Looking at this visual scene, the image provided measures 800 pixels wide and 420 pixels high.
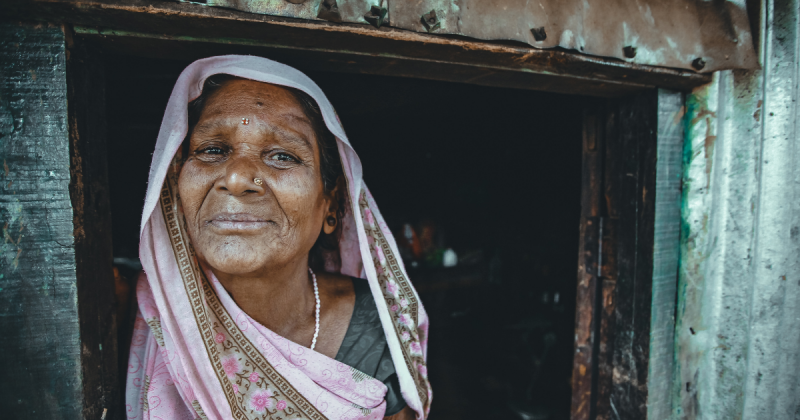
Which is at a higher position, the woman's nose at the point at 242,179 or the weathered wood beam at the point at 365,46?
the weathered wood beam at the point at 365,46

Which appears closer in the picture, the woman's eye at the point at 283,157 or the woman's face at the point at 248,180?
the woman's face at the point at 248,180

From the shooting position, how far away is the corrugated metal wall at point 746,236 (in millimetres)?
1469

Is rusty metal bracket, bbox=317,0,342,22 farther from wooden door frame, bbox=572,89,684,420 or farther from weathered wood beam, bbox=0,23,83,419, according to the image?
wooden door frame, bbox=572,89,684,420

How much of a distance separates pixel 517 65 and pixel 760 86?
989 mm

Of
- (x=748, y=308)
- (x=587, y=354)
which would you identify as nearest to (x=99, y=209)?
(x=587, y=354)

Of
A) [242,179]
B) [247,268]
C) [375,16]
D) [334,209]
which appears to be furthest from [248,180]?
[375,16]

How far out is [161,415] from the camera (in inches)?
49.4

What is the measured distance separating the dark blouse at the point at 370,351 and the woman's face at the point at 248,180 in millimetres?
457

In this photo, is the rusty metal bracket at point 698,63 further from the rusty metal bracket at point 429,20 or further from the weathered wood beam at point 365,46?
the rusty metal bracket at point 429,20

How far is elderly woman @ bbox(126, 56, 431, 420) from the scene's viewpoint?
1.24 m

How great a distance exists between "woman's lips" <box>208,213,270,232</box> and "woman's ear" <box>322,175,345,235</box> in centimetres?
43

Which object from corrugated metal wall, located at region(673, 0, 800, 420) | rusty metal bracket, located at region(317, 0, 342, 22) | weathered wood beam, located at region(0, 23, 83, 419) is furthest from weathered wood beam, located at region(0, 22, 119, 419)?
corrugated metal wall, located at region(673, 0, 800, 420)

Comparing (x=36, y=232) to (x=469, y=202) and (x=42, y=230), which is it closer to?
(x=42, y=230)

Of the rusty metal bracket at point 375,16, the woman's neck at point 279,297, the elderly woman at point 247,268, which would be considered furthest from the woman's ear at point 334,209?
the rusty metal bracket at point 375,16
